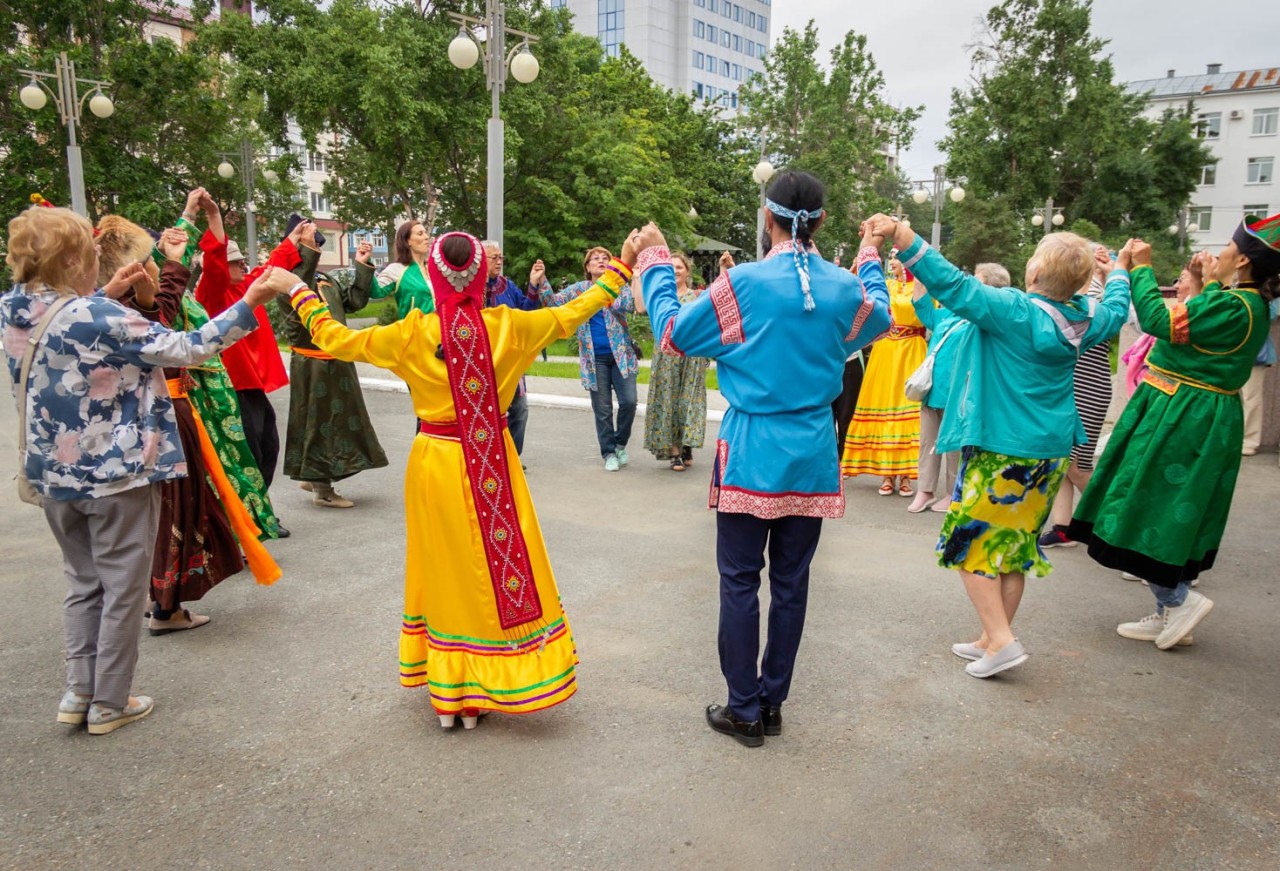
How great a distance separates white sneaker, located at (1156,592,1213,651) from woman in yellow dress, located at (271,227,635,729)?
2896 mm

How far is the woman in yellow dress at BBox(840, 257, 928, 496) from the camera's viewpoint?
287 inches

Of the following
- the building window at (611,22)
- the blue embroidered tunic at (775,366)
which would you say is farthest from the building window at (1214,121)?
the blue embroidered tunic at (775,366)

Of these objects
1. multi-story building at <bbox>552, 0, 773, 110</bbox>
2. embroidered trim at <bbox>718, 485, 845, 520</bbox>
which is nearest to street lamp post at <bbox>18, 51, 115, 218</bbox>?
embroidered trim at <bbox>718, 485, 845, 520</bbox>

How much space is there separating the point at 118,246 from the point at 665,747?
10.5 feet

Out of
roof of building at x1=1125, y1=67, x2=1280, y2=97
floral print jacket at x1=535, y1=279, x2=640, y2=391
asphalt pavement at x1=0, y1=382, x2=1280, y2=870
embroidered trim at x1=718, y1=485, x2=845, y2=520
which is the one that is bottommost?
asphalt pavement at x1=0, y1=382, x2=1280, y2=870

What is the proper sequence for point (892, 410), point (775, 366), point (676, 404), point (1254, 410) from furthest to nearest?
point (1254, 410), point (676, 404), point (892, 410), point (775, 366)

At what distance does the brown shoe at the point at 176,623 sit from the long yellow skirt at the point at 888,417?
494 cm

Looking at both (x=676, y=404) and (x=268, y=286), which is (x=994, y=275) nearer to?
(x=676, y=404)

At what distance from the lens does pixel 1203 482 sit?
413 centimetres

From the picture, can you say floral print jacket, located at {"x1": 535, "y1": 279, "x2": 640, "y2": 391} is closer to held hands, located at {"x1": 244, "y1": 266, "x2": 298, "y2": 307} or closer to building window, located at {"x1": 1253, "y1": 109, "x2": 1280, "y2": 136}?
held hands, located at {"x1": 244, "y1": 266, "x2": 298, "y2": 307}

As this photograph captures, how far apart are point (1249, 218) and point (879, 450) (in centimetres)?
360

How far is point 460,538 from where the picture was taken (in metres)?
3.31

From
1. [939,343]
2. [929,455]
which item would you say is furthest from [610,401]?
[939,343]

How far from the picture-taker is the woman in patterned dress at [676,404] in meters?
7.98
